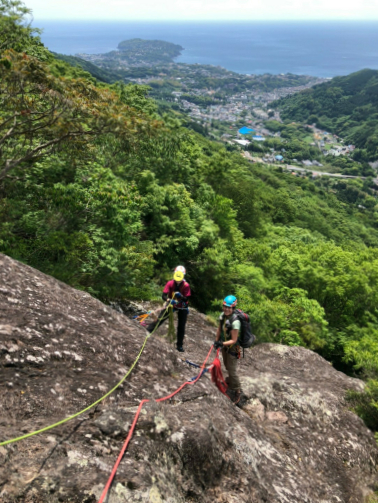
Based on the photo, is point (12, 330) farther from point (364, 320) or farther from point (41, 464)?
point (364, 320)

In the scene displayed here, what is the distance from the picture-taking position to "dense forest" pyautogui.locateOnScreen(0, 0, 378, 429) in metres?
10.6

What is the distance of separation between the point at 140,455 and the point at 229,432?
2489 mm

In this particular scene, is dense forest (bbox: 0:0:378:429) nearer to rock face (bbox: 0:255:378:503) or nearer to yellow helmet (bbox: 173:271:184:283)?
rock face (bbox: 0:255:378:503)

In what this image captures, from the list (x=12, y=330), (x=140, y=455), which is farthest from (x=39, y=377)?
(x=140, y=455)

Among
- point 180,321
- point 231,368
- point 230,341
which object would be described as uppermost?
point 230,341

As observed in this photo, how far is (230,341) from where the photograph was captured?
25.0ft

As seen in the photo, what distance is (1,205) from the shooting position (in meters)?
10.6

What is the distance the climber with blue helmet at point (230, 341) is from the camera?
7.64 m

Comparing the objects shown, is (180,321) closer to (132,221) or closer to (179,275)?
(179,275)

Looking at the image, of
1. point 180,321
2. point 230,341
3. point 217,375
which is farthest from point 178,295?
point 217,375

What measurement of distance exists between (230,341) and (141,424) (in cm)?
309

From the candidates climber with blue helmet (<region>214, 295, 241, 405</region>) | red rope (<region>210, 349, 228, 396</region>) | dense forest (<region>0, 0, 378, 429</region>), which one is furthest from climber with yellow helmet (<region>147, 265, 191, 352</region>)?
dense forest (<region>0, 0, 378, 429</region>)

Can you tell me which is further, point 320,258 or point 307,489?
point 320,258

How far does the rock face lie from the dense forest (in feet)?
9.04
